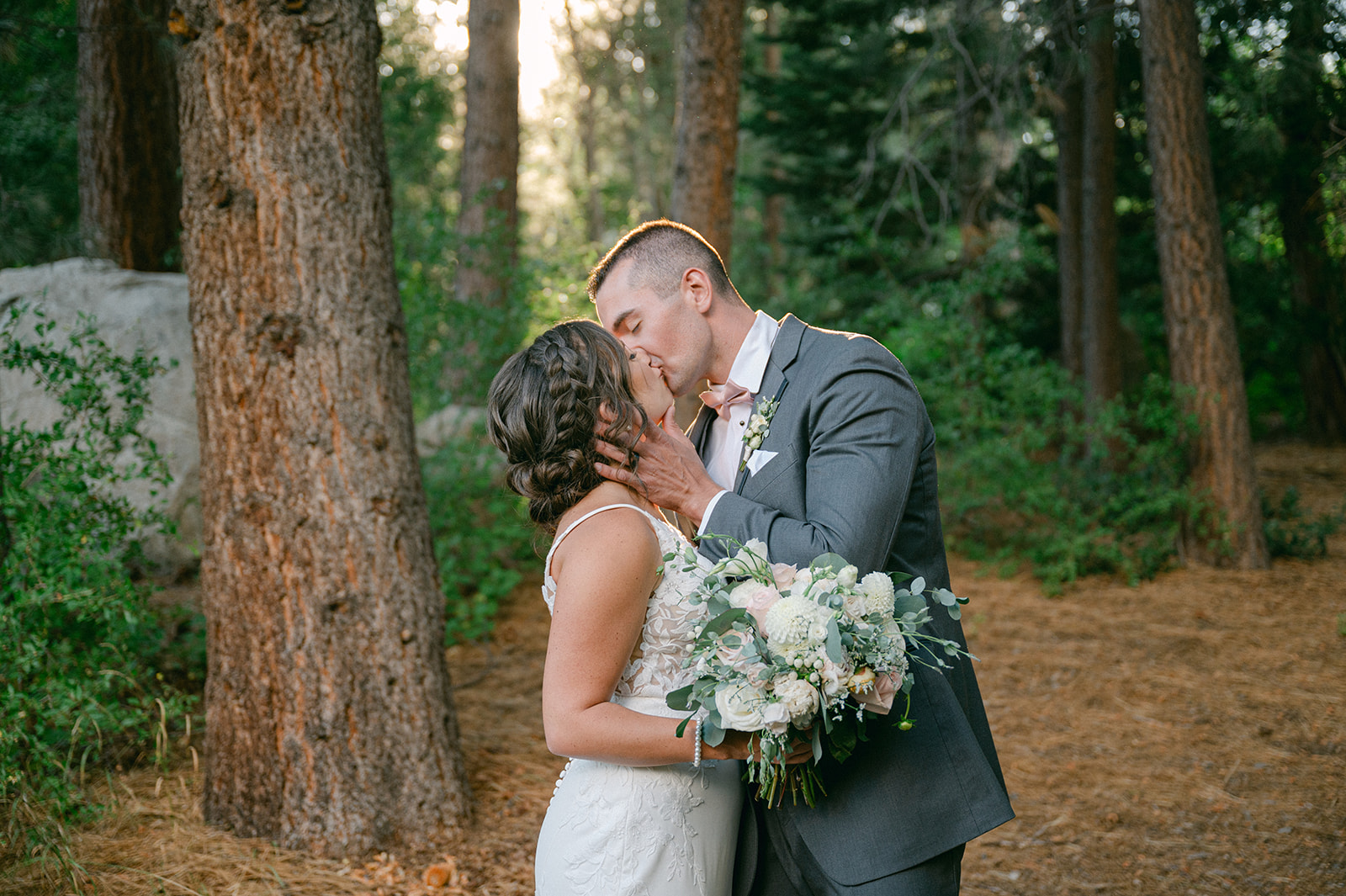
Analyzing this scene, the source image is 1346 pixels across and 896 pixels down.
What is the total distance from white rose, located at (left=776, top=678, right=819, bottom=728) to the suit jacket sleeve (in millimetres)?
286

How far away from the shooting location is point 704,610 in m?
2.13

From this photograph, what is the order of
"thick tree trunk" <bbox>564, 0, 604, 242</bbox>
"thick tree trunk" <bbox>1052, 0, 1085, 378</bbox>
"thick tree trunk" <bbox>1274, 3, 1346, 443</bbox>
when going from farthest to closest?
1. "thick tree trunk" <bbox>564, 0, 604, 242</bbox>
2. "thick tree trunk" <bbox>1052, 0, 1085, 378</bbox>
3. "thick tree trunk" <bbox>1274, 3, 1346, 443</bbox>

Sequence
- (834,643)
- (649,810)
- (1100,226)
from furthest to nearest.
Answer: (1100,226), (649,810), (834,643)

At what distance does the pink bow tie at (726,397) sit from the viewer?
7.94ft

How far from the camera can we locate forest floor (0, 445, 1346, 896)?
3449 millimetres

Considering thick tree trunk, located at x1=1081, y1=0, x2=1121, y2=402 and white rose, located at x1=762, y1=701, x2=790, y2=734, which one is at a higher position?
thick tree trunk, located at x1=1081, y1=0, x2=1121, y2=402

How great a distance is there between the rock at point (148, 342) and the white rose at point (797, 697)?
5.57 meters

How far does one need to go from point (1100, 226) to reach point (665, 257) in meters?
8.51

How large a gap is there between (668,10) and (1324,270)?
1659 centimetres

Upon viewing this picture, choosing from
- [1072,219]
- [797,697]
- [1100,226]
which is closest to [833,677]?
[797,697]

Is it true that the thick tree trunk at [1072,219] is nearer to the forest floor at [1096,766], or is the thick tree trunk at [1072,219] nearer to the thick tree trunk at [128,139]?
the forest floor at [1096,766]

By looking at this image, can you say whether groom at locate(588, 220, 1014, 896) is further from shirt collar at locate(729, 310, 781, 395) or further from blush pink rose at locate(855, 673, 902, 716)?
blush pink rose at locate(855, 673, 902, 716)

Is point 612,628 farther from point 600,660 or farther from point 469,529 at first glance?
point 469,529

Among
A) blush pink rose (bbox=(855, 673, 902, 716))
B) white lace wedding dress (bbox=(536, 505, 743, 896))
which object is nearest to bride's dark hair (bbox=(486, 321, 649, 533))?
white lace wedding dress (bbox=(536, 505, 743, 896))
